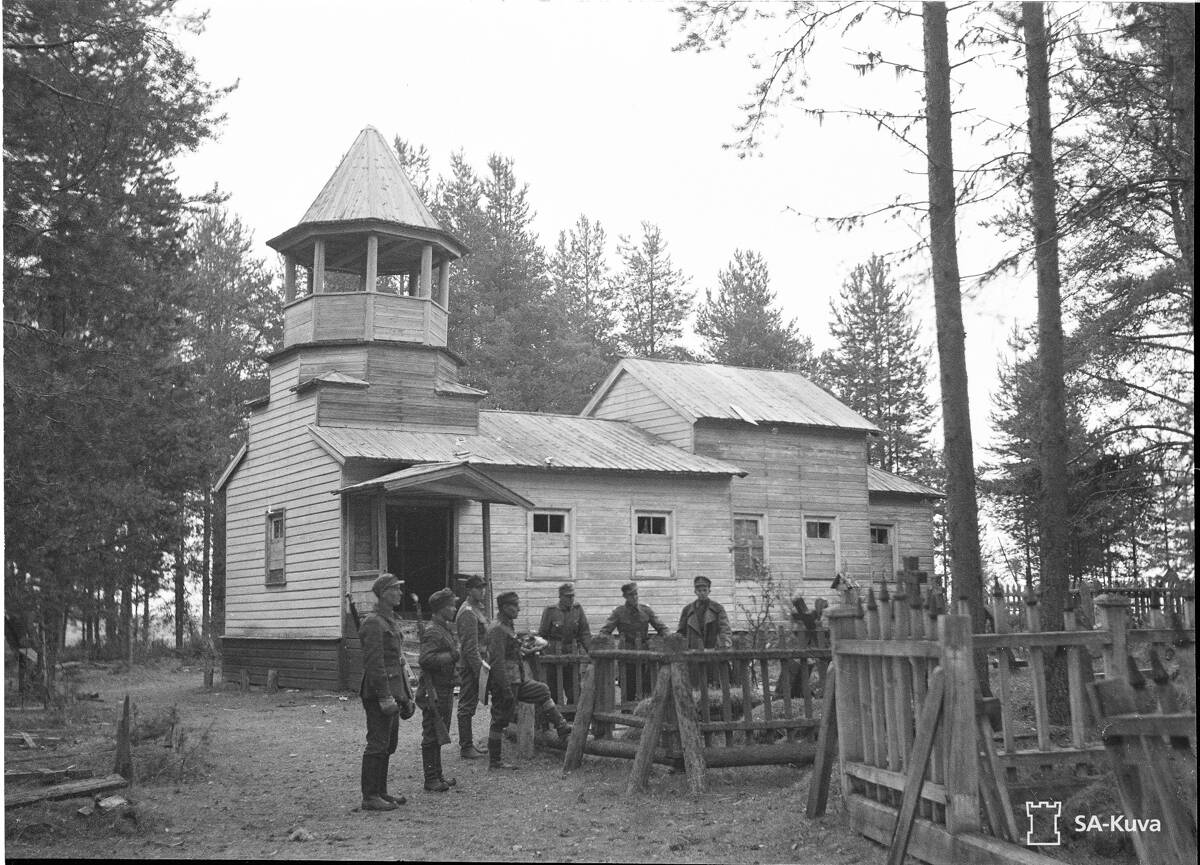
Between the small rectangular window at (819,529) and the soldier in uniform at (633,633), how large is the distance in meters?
12.6

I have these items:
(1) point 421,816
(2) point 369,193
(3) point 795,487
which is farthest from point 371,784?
(3) point 795,487

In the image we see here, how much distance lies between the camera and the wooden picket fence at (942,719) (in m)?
5.54

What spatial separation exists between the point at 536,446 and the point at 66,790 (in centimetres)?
1450

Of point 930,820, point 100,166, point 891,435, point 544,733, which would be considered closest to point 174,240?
point 100,166

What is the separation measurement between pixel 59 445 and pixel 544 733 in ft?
18.3

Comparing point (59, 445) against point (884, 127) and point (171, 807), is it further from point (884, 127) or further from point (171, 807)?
point (884, 127)

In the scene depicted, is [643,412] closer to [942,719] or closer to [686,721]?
[686,721]

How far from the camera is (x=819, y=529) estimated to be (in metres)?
25.5

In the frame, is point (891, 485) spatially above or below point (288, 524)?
above

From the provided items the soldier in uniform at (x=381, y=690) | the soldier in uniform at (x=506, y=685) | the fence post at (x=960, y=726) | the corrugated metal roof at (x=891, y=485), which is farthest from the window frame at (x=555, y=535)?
the fence post at (x=960, y=726)

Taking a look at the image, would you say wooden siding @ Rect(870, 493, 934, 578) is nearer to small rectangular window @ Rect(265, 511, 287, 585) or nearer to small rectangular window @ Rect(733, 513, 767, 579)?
small rectangular window @ Rect(733, 513, 767, 579)

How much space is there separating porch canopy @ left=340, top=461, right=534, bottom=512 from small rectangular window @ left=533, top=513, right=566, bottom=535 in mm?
2530

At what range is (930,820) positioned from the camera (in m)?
5.88

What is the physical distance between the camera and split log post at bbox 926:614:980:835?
5.52 metres
